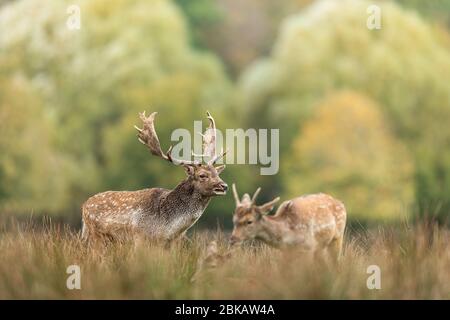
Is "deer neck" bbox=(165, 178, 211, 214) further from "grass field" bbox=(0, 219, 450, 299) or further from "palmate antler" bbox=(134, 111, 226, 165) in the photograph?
"grass field" bbox=(0, 219, 450, 299)

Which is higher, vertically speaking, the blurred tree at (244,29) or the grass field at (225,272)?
the blurred tree at (244,29)

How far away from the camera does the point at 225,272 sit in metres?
11.8

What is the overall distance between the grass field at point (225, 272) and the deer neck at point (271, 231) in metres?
0.17

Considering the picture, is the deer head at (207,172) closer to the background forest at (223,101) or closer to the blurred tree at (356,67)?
the background forest at (223,101)

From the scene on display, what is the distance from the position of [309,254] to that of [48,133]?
42.8 metres

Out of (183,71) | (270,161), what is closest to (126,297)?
(270,161)

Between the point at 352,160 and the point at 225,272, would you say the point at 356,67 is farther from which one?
the point at 225,272

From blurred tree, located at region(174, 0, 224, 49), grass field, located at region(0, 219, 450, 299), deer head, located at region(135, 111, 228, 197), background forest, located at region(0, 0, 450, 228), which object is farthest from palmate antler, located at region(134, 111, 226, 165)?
blurred tree, located at region(174, 0, 224, 49)

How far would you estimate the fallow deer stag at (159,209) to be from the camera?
14.1 meters

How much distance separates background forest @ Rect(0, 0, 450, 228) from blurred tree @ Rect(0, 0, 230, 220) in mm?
79

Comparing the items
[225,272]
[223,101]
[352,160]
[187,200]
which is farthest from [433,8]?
[225,272]

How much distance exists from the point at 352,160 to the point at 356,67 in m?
8.88

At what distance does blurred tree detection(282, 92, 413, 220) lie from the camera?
5447 cm

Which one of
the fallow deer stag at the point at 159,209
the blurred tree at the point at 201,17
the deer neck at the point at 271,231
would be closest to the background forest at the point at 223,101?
the blurred tree at the point at 201,17
